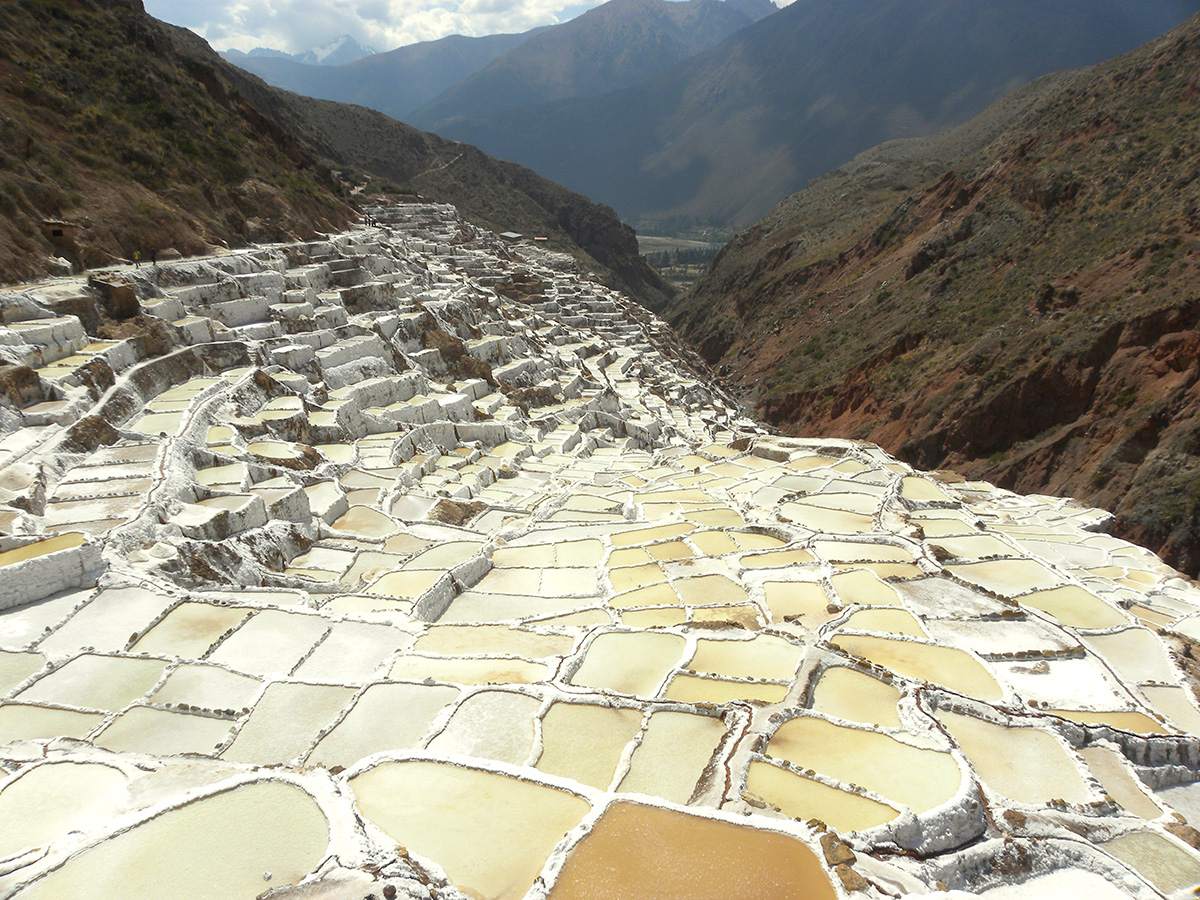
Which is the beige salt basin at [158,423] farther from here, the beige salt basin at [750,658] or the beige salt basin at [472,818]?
the beige salt basin at [750,658]

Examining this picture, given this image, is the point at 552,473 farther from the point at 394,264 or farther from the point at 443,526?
the point at 394,264

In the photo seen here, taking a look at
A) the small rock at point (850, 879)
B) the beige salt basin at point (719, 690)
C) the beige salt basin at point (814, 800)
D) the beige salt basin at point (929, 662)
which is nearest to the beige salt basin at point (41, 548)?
the beige salt basin at point (719, 690)

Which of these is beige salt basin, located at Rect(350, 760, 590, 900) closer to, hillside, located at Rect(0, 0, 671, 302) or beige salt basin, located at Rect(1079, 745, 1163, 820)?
beige salt basin, located at Rect(1079, 745, 1163, 820)

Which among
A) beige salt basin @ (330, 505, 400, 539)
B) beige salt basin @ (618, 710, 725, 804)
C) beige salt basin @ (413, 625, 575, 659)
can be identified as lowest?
beige salt basin @ (330, 505, 400, 539)

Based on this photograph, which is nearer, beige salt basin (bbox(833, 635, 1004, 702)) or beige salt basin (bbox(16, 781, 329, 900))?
beige salt basin (bbox(16, 781, 329, 900))

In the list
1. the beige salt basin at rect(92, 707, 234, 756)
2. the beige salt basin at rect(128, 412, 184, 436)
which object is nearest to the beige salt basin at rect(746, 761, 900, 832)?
the beige salt basin at rect(92, 707, 234, 756)

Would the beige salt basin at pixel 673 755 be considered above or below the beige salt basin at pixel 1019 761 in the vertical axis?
above
